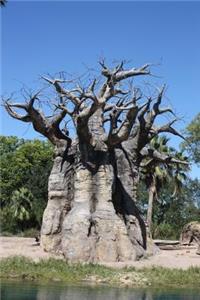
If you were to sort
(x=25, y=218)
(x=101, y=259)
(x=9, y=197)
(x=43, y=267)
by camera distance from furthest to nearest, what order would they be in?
(x=9, y=197), (x=25, y=218), (x=101, y=259), (x=43, y=267)

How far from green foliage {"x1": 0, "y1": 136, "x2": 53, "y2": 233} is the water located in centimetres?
3614

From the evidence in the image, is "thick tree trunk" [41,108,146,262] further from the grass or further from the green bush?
the green bush

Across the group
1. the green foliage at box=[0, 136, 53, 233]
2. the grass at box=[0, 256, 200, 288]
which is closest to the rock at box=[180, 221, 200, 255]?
the grass at box=[0, 256, 200, 288]

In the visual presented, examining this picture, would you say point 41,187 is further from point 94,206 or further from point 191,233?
point 94,206

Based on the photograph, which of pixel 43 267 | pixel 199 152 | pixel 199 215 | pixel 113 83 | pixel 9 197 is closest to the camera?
pixel 43 267

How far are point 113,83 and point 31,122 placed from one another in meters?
4.17

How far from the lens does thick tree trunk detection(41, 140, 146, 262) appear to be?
80.6 ft

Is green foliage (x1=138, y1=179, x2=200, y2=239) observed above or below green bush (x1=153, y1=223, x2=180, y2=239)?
above

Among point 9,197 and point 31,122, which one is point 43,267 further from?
point 9,197

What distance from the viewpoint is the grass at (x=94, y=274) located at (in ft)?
64.0

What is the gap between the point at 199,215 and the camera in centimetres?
6731

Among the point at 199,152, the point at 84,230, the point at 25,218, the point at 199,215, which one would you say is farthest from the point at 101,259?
the point at 199,215

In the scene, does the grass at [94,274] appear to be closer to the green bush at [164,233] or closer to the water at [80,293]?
the water at [80,293]

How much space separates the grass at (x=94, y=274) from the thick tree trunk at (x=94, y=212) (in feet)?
7.98
